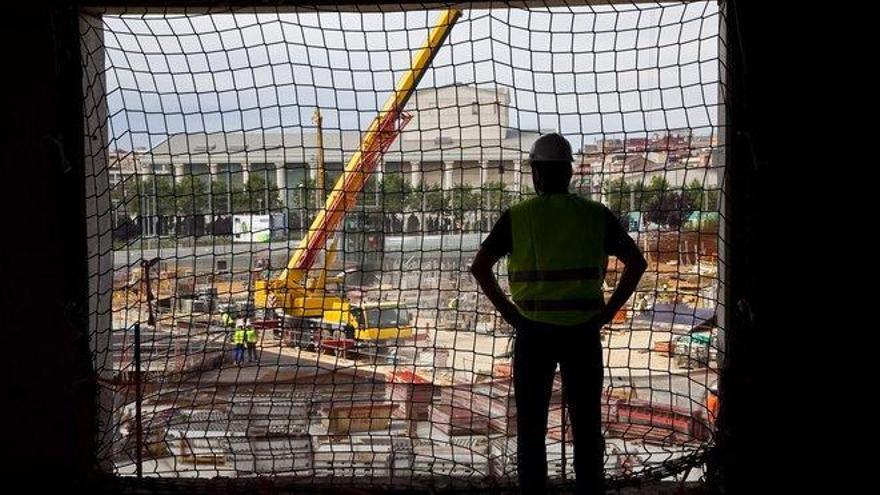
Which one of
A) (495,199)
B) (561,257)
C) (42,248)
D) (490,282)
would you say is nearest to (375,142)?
(495,199)

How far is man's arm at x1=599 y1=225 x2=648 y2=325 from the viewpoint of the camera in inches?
113

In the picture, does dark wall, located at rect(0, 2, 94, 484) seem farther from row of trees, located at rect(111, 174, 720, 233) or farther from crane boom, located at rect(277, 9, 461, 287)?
crane boom, located at rect(277, 9, 461, 287)

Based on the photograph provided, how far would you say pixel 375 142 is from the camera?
260 inches

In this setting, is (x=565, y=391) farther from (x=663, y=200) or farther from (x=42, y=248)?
(x=663, y=200)

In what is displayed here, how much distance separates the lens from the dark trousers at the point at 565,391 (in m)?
2.81

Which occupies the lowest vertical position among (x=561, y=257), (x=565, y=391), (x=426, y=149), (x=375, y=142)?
(x=565, y=391)

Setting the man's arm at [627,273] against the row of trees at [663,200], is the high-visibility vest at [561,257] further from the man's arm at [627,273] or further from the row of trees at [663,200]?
the row of trees at [663,200]

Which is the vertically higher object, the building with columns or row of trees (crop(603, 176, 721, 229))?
the building with columns

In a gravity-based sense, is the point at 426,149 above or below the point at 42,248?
above

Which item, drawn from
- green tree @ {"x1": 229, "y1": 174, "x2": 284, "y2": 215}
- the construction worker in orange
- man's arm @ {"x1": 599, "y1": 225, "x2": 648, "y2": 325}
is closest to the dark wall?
green tree @ {"x1": 229, "y1": 174, "x2": 284, "y2": 215}

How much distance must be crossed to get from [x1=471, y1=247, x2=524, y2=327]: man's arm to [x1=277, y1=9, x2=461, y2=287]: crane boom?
4.64 feet

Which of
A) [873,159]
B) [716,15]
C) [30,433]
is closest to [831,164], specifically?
[873,159]

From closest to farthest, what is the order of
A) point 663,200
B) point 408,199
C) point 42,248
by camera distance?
1. point 42,248
2. point 663,200
3. point 408,199

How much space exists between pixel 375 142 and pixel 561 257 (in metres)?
4.00
